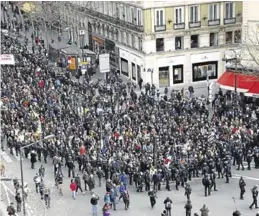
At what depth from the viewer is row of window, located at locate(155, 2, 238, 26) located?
200 ft

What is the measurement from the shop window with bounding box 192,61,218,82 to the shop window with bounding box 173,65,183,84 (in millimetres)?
1218

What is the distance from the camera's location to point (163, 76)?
63250 millimetres

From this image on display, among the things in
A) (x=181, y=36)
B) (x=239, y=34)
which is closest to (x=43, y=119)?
(x=181, y=36)

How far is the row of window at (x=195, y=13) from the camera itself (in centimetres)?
6103

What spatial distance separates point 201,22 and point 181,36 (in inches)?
89.7

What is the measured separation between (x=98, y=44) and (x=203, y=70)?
14914 mm

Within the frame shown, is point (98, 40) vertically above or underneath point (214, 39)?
above

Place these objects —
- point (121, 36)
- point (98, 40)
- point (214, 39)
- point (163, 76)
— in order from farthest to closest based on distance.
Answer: point (98, 40) < point (121, 36) < point (214, 39) < point (163, 76)

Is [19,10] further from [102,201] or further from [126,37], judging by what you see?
[102,201]

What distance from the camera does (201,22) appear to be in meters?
62.1

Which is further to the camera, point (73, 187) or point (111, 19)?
point (111, 19)

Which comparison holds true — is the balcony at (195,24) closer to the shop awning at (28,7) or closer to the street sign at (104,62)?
the street sign at (104,62)

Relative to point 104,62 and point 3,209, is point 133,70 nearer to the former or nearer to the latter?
point 104,62

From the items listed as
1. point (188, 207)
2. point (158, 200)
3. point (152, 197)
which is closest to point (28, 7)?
point (158, 200)
